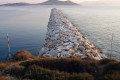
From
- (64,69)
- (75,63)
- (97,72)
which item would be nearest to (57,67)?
(64,69)

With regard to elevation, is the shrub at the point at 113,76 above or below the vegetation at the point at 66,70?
above

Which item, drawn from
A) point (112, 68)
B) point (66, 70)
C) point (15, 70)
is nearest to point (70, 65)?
point (66, 70)

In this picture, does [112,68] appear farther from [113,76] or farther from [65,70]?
[65,70]

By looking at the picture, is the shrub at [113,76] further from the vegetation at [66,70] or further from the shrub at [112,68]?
the shrub at [112,68]

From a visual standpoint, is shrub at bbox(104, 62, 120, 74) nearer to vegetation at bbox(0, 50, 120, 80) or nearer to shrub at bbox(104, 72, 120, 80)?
vegetation at bbox(0, 50, 120, 80)

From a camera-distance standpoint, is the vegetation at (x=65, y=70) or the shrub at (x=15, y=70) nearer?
the vegetation at (x=65, y=70)

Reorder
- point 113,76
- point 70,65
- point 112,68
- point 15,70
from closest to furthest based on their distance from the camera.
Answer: point 113,76 < point 112,68 < point 15,70 < point 70,65

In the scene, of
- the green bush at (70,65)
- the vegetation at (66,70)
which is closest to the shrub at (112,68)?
the vegetation at (66,70)

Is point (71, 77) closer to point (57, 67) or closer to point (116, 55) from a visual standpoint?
point (57, 67)

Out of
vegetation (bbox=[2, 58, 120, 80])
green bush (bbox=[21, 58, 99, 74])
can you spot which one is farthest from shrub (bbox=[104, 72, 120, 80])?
green bush (bbox=[21, 58, 99, 74])

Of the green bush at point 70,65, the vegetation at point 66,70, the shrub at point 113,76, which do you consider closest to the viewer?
the shrub at point 113,76

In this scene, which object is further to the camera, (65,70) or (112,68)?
(65,70)

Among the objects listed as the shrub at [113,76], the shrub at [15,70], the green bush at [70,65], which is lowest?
the shrub at [15,70]

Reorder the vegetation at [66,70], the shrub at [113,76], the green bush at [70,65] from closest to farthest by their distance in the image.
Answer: the shrub at [113,76] < the vegetation at [66,70] < the green bush at [70,65]
